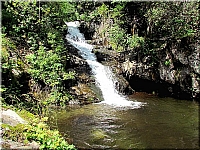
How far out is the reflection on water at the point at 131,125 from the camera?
647 centimetres

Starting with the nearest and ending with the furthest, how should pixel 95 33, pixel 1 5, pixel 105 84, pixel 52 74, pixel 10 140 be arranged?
pixel 10 140
pixel 52 74
pixel 1 5
pixel 105 84
pixel 95 33

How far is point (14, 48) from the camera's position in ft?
35.5

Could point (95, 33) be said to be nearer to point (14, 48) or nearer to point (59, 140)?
point (14, 48)

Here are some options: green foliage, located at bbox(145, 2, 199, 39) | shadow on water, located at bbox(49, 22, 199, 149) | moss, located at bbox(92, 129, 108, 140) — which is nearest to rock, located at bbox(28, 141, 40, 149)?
shadow on water, located at bbox(49, 22, 199, 149)

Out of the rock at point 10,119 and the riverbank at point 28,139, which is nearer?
the riverbank at point 28,139

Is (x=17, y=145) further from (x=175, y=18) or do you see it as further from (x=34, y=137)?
(x=175, y=18)

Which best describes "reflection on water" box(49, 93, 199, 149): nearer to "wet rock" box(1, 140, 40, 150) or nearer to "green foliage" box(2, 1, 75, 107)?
"green foliage" box(2, 1, 75, 107)

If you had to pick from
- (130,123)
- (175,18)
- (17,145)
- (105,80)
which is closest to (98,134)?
(130,123)

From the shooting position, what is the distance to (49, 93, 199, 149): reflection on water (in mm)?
6469

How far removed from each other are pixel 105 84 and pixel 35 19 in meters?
4.52

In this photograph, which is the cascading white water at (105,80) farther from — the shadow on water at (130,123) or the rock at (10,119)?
the rock at (10,119)

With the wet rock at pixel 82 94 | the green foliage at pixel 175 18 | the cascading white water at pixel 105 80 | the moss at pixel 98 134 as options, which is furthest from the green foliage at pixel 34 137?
the green foliage at pixel 175 18

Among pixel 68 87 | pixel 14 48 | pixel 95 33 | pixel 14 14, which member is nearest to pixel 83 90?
pixel 68 87

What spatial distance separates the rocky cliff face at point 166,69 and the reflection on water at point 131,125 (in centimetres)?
155
